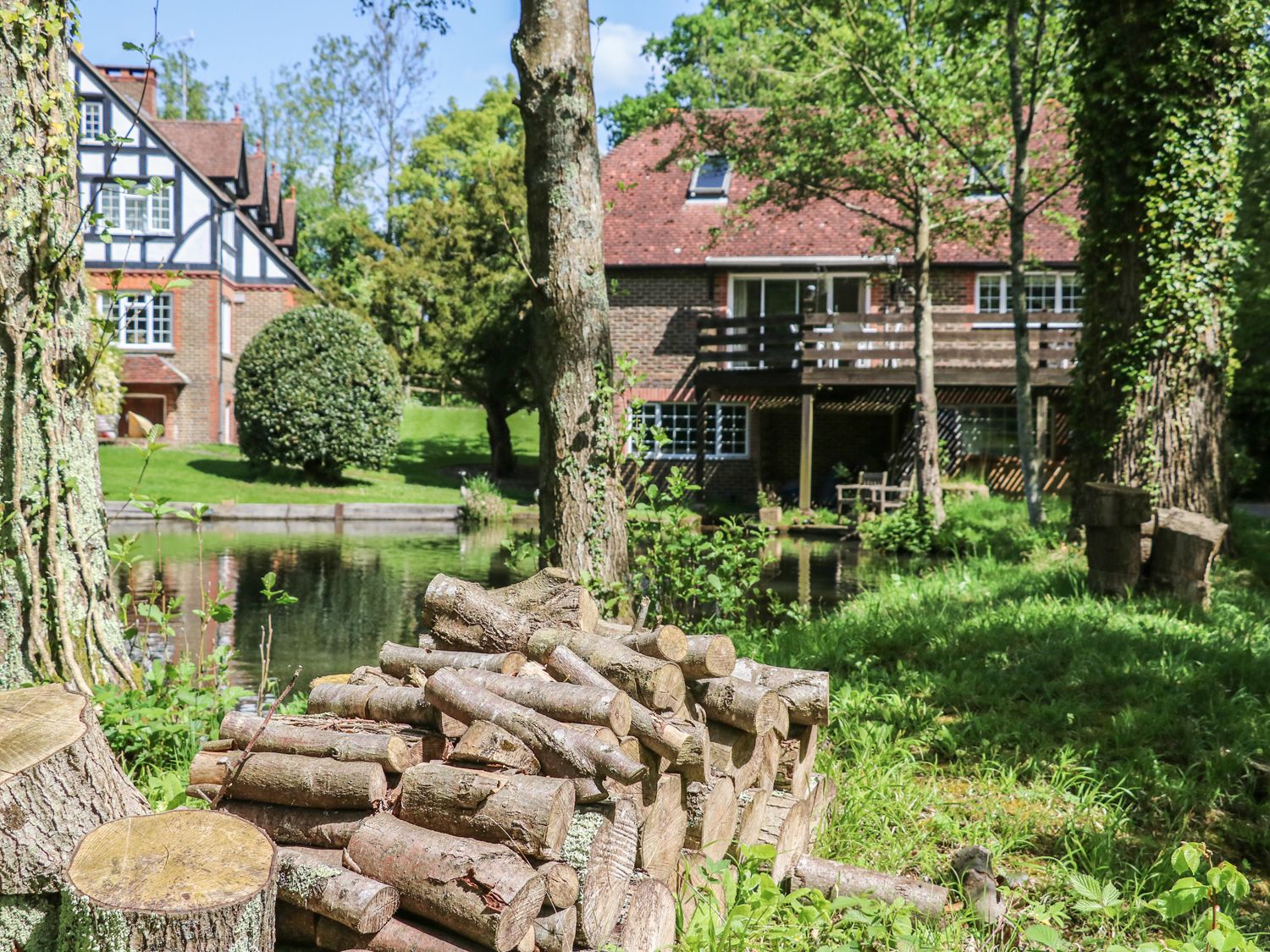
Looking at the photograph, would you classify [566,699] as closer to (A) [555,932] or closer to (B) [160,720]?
(A) [555,932]

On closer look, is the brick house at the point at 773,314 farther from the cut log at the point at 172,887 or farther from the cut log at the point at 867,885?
the cut log at the point at 172,887

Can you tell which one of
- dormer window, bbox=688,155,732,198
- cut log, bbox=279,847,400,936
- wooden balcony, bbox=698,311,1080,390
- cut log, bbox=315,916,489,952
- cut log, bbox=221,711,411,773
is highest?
dormer window, bbox=688,155,732,198

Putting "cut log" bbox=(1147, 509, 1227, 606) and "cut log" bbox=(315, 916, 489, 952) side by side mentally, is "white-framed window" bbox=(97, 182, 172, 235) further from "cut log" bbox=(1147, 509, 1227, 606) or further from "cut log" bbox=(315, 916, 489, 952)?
"cut log" bbox=(315, 916, 489, 952)

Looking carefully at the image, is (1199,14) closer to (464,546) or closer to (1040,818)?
(1040,818)

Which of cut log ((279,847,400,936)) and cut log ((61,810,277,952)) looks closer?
cut log ((61,810,277,952))

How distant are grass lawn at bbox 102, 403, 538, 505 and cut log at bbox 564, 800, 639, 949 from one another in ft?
56.4

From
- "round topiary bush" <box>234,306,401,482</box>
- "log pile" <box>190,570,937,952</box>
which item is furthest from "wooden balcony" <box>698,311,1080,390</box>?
"log pile" <box>190,570,937,952</box>

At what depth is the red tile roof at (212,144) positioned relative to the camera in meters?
30.6

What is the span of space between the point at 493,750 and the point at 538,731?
0.15 meters

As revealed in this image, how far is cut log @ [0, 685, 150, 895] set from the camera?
8.09ft

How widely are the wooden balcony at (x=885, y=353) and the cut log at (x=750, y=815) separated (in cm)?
1587

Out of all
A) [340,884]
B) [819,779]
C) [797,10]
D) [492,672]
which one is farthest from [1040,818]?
[797,10]

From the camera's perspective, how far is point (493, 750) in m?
2.88

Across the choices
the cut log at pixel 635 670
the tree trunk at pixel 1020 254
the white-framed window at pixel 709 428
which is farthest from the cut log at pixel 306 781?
the white-framed window at pixel 709 428
